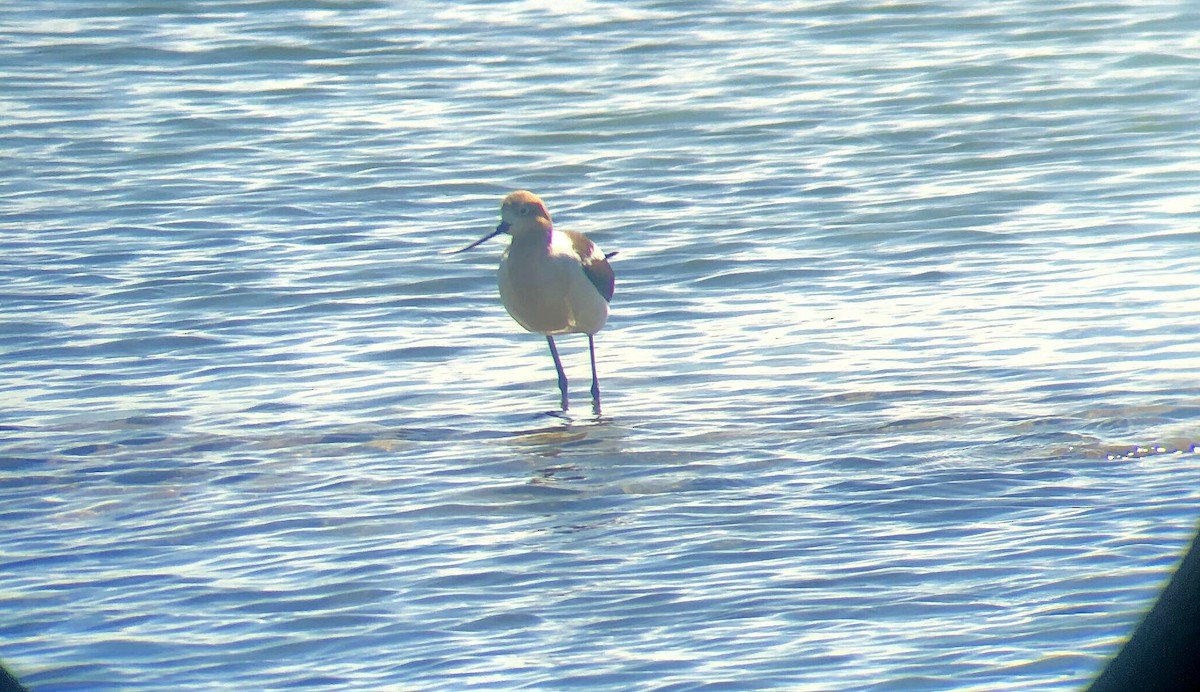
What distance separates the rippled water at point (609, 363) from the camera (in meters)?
5.73

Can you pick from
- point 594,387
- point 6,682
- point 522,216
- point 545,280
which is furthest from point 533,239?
point 6,682

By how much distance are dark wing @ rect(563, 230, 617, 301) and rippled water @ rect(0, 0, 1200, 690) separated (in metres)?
0.42

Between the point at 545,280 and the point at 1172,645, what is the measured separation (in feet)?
25.0

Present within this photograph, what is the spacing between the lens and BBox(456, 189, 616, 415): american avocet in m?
9.69

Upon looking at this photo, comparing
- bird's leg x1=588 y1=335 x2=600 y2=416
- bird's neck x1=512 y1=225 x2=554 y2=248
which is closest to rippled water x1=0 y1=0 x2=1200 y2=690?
bird's leg x1=588 y1=335 x2=600 y2=416

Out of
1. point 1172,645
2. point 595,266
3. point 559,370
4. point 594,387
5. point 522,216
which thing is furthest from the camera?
point 595,266

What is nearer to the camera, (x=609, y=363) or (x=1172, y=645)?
(x=1172, y=645)

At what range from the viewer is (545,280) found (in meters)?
9.70

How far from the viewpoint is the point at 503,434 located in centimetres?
863

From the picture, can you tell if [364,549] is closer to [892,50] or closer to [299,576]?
[299,576]

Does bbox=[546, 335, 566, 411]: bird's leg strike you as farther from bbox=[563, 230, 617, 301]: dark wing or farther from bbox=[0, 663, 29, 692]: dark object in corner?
bbox=[0, 663, 29, 692]: dark object in corner

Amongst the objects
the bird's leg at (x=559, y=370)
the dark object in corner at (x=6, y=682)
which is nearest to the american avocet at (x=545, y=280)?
Answer: the bird's leg at (x=559, y=370)

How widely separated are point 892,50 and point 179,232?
9.28 metres

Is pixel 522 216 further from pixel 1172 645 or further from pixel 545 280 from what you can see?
pixel 1172 645
